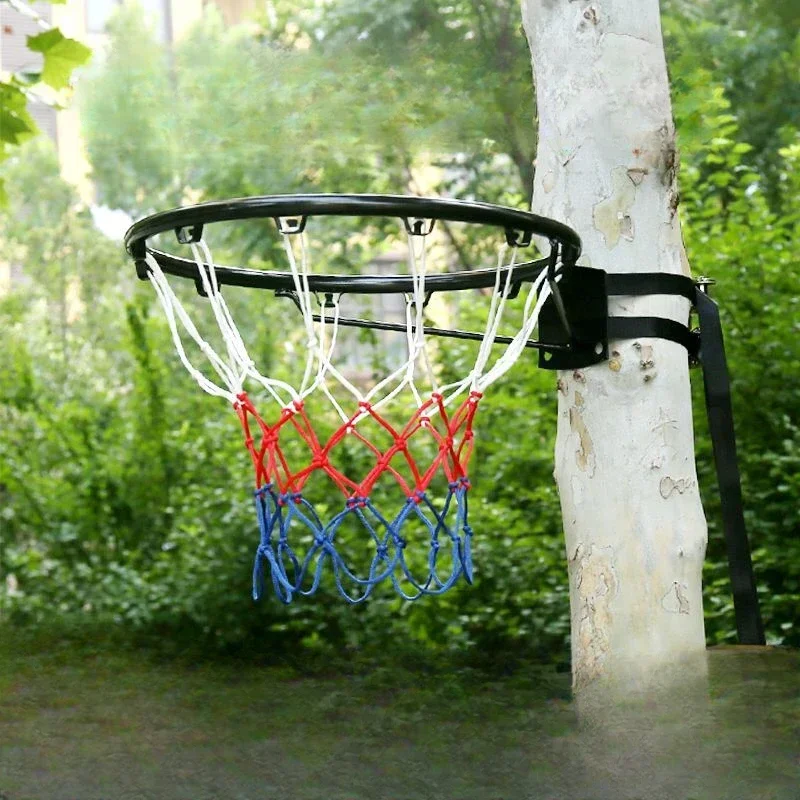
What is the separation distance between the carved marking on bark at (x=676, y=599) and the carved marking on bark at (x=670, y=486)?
97 millimetres

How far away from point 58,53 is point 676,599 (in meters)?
1.60

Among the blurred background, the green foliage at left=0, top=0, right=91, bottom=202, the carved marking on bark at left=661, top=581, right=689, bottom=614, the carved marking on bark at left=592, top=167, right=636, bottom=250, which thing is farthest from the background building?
the carved marking on bark at left=661, top=581, right=689, bottom=614

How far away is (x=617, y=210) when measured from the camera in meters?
1.29

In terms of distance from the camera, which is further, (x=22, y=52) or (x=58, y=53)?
(x=22, y=52)

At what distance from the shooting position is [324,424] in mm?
3166

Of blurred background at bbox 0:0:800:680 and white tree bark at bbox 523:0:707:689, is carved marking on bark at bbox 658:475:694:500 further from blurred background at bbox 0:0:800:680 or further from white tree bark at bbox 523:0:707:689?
blurred background at bbox 0:0:800:680

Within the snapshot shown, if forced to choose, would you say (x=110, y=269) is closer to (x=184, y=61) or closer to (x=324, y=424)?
(x=184, y=61)

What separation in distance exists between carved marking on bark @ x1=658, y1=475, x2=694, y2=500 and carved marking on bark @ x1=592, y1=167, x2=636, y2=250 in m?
0.26

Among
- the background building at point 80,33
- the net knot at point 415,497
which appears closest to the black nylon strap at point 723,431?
the net knot at point 415,497

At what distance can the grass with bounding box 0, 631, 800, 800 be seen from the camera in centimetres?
135

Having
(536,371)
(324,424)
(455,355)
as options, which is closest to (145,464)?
(324,424)

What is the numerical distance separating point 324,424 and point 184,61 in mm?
3395

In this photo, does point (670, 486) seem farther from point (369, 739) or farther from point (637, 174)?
point (369, 739)

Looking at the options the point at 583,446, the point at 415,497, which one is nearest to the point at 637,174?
the point at 583,446
